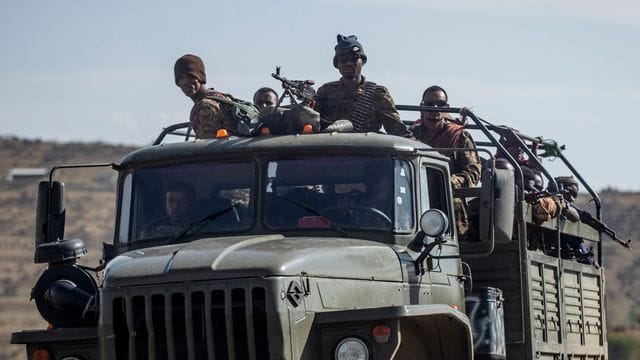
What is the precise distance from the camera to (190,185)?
9.77 m

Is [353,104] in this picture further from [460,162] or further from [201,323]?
[201,323]

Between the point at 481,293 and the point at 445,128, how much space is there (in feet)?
7.91

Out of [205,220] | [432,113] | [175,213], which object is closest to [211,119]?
[432,113]

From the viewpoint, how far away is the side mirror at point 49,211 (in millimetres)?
10180

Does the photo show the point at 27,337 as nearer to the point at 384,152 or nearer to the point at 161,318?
the point at 161,318

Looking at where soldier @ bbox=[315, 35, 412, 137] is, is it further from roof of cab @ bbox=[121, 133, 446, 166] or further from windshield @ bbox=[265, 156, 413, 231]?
windshield @ bbox=[265, 156, 413, 231]

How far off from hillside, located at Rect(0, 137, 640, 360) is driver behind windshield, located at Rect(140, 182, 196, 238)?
1090 inches

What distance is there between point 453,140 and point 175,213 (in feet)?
10.5

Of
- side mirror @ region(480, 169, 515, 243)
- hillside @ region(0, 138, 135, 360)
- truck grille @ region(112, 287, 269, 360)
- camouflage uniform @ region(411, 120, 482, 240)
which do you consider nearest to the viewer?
truck grille @ region(112, 287, 269, 360)

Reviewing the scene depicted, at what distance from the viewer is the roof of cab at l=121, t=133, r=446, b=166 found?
9.69m

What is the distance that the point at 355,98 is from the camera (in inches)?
453

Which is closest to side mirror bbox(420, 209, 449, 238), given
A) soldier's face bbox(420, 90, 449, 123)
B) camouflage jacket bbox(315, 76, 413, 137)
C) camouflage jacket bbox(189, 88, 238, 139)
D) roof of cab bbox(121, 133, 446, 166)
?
roof of cab bbox(121, 133, 446, 166)

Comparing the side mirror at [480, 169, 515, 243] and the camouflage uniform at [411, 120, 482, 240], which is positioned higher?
the camouflage uniform at [411, 120, 482, 240]

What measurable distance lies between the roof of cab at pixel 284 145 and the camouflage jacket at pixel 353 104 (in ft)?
4.59
